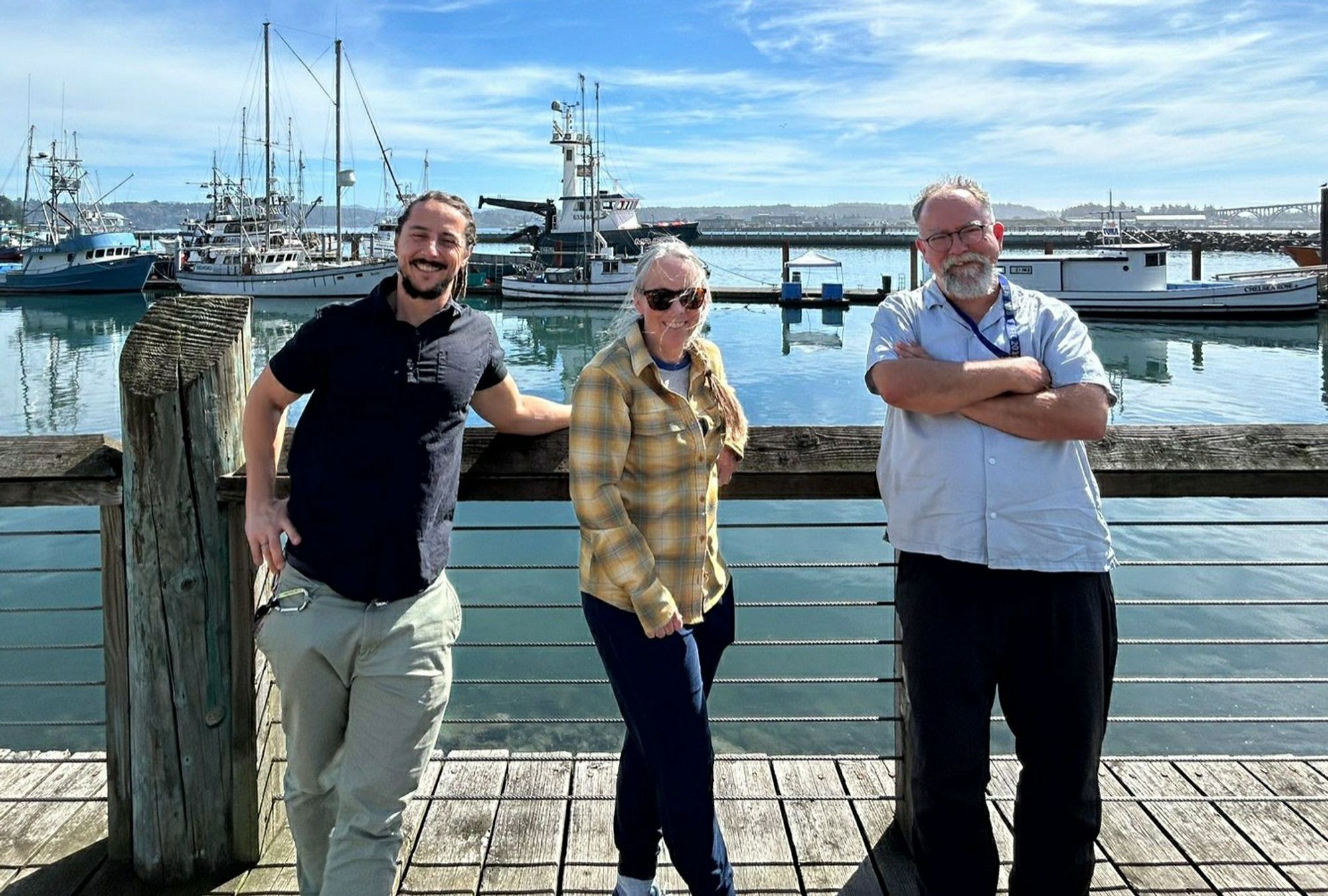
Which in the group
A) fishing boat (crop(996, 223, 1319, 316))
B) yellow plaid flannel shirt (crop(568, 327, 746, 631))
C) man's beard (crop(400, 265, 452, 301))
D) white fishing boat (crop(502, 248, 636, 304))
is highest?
white fishing boat (crop(502, 248, 636, 304))

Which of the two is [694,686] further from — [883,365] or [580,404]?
[883,365]

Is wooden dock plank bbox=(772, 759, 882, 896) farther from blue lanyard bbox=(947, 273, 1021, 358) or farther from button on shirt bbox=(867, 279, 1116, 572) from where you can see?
blue lanyard bbox=(947, 273, 1021, 358)

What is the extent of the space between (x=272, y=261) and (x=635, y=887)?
55.0m

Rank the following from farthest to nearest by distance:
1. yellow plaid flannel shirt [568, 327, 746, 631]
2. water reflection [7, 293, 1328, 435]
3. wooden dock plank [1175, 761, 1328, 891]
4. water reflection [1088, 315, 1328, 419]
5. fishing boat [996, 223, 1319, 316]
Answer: fishing boat [996, 223, 1319, 316] → water reflection [1088, 315, 1328, 419] → water reflection [7, 293, 1328, 435] → wooden dock plank [1175, 761, 1328, 891] → yellow plaid flannel shirt [568, 327, 746, 631]

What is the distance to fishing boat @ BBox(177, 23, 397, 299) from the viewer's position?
46.8m

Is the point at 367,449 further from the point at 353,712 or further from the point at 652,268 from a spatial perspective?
the point at 652,268

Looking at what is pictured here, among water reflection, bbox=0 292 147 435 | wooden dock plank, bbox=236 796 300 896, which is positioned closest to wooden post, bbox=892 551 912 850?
wooden dock plank, bbox=236 796 300 896

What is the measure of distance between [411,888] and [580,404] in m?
1.20

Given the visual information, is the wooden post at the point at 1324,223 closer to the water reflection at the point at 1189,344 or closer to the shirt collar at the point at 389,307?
the water reflection at the point at 1189,344

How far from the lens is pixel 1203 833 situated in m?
2.44

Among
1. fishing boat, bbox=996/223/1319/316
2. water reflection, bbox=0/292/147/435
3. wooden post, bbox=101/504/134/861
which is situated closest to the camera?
wooden post, bbox=101/504/134/861

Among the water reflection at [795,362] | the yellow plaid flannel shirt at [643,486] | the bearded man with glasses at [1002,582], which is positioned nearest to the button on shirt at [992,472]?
the bearded man with glasses at [1002,582]

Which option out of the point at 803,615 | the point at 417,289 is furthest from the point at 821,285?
the point at 417,289

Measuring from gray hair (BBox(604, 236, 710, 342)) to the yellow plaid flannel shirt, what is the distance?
50 mm
